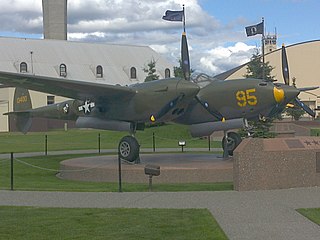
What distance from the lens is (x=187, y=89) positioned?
1753cm

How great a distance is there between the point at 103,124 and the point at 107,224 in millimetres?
10871

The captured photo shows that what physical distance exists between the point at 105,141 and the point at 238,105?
954 inches

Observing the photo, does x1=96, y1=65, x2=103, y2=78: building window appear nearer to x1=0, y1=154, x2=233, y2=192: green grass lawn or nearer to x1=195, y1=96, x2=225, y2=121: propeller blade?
x1=0, y1=154, x2=233, y2=192: green grass lawn

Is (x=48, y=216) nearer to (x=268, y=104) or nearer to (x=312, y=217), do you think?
(x=312, y=217)

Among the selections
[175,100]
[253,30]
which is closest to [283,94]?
[175,100]

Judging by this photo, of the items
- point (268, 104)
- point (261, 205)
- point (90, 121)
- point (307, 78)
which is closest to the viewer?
point (261, 205)

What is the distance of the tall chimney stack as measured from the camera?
279ft

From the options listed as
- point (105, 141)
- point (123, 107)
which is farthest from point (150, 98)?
point (105, 141)

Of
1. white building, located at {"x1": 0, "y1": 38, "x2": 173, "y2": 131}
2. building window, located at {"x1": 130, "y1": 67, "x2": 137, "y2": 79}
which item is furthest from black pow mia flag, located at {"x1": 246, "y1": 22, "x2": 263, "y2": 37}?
building window, located at {"x1": 130, "y1": 67, "x2": 137, "y2": 79}

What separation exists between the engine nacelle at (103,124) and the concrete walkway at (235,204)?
20.9ft

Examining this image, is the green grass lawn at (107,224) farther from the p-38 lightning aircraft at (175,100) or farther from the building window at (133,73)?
the building window at (133,73)

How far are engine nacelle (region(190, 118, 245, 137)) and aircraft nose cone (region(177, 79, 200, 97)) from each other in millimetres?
2233

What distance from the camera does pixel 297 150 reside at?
14328 millimetres

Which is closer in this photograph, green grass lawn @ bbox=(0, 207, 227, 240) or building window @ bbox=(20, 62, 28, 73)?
green grass lawn @ bbox=(0, 207, 227, 240)
